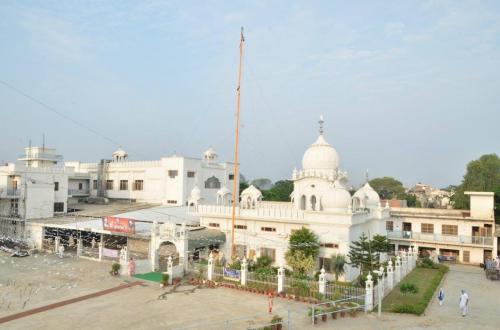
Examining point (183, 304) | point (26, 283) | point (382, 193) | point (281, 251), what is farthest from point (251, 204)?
point (382, 193)

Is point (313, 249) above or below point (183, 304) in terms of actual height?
above

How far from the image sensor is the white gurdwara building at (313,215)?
25.0 meters

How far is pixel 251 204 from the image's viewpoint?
103 ft

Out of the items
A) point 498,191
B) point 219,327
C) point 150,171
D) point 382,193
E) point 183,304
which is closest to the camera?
point 219,327

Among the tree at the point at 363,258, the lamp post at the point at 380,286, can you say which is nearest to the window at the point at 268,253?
the tree at the point at 363,258

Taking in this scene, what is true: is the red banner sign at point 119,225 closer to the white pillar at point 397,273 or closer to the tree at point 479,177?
the white pillar at point 397,273

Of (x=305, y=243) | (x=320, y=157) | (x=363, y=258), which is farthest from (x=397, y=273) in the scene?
(x=320, y=157)

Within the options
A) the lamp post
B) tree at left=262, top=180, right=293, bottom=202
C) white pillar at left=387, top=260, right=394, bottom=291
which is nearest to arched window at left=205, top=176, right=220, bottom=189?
white pillar at left=387, top=260, right=394, bottom=291

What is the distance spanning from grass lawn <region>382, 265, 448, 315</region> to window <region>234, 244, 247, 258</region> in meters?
10.4

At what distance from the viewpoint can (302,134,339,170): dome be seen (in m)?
30.2

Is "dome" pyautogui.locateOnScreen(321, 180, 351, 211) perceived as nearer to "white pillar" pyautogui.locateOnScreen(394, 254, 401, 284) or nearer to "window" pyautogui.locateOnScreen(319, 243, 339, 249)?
"window" pyautogui.locateOnScreen(319, 243, 339, 249)

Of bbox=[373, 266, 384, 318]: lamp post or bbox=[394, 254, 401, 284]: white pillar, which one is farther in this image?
bbox=[394, 254, 401, 284]: white pillar

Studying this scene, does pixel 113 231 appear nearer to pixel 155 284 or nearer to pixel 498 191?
pixel 155 284

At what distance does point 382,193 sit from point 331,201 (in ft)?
210
